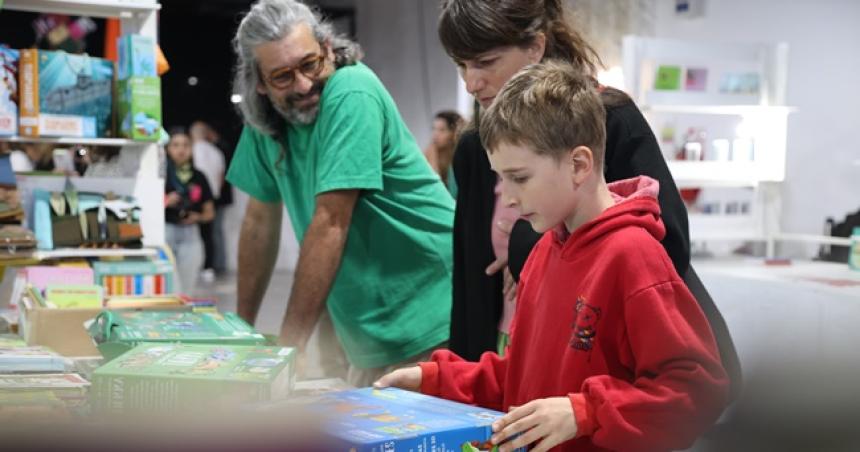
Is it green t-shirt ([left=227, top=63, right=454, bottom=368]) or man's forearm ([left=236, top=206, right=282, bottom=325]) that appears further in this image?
man's forearm ([left=236, top=206, right=282, bottom=325])

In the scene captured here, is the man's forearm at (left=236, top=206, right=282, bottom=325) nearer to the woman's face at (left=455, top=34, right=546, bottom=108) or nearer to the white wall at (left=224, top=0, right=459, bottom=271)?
the woman's face at (left=455, top=34, right=546, bottom=108)

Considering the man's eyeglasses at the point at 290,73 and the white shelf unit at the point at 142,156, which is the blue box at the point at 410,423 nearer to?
the man's eyeglasses at the point at 290,73

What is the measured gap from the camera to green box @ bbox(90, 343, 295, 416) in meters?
1.08

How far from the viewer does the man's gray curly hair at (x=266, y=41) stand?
2.12 meters

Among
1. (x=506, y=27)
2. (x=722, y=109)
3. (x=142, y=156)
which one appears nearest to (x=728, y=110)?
(x=722, y=109)

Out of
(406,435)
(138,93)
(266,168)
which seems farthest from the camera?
(138,93)

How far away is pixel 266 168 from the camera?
2.45 m

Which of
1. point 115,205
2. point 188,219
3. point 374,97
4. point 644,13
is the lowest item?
point 188,219

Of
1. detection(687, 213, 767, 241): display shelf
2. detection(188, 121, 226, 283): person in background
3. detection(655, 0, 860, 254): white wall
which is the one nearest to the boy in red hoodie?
detection(687, 213, 767, 241): display shelf

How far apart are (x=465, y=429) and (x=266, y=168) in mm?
1546

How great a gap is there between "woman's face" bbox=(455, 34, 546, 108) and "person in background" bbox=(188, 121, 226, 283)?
8993mm

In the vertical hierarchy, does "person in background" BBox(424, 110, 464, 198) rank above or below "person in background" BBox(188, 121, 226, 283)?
above

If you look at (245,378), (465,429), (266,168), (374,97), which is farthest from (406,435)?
(266,168)

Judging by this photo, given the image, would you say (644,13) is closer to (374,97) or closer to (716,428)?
(374,97)
